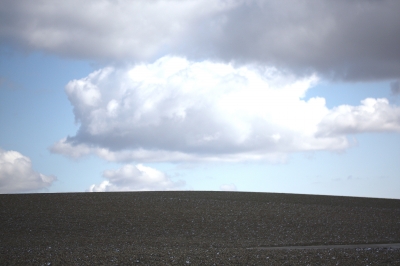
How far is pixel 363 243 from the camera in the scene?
22594mm

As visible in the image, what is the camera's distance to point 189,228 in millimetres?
26562

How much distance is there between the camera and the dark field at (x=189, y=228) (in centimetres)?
1689

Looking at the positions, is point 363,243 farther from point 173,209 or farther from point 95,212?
point 95,212

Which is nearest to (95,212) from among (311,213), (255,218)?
(255,218)

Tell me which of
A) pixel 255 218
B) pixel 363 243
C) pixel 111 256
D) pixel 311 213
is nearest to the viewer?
pixel 111 256

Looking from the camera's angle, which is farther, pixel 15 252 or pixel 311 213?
pixel 311 213

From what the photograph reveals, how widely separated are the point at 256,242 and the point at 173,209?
430 inches

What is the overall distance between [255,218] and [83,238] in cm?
1253

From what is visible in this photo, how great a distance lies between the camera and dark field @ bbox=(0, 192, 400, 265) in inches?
665

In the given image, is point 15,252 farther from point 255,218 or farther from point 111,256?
point 255,218

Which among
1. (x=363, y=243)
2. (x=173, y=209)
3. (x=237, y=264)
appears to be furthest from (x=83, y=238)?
(x=363, y=243)

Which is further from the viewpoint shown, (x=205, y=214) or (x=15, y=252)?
(x=205, y=214)

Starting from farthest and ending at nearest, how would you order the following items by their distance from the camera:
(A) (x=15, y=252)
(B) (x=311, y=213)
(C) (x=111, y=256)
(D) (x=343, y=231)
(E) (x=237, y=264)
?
(B) (x=311, y=213) < (D) (x=343, y=231) < (A) (x=15, y=252) < (C) (x=111, y=256) < (E) (x=237, y=264)

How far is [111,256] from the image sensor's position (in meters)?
16.8
